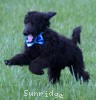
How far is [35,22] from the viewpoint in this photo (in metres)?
6.34

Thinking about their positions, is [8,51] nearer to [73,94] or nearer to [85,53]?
[85,53]

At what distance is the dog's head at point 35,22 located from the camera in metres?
6.26

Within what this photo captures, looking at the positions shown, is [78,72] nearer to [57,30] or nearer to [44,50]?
[44,50]

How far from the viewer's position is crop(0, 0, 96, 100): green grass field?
5594 millimetres

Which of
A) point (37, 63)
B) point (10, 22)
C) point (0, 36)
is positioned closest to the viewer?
point (37, 63)

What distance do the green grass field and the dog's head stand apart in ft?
2.17

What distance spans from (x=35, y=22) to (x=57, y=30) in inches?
194

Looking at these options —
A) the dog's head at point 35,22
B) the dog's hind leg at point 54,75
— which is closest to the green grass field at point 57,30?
the dog's hind leg at point 54,75

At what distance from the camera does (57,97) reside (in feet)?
17.9

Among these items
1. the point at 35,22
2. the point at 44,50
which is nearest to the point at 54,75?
the point at 44,50

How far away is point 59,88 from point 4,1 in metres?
10.1

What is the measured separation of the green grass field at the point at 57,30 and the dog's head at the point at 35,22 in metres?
0.66

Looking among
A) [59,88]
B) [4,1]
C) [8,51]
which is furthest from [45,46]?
[4,1]

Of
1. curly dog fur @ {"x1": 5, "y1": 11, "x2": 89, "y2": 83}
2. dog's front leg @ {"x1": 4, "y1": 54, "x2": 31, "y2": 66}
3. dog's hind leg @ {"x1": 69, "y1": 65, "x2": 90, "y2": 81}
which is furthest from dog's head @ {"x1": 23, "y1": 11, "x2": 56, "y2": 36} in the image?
dog's hind leg @ {"x1": 69, "y1": 65, "x2": 90, "y2": 81}
